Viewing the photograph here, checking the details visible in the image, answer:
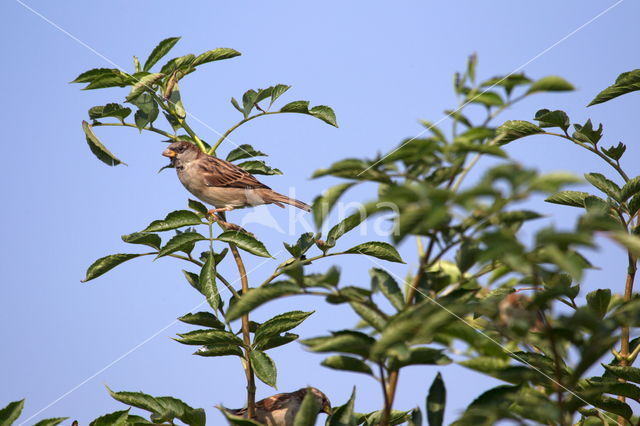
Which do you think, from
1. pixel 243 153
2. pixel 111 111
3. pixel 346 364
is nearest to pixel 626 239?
pixel 346 364

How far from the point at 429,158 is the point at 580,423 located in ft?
7.72

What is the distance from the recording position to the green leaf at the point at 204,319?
12.0 feet

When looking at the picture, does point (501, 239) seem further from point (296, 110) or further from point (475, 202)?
point (296, 110)

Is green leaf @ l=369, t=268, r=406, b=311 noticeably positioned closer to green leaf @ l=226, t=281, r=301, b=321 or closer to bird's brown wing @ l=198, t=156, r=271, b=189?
green leaf @ l=226, t=281, r=301, b=321

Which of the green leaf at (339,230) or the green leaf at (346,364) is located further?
the green leaf at (339,230)

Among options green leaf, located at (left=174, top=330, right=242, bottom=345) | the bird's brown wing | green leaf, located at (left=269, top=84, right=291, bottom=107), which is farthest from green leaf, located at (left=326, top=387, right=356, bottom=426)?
the bird's brown wing

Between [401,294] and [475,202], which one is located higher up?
[475,202]

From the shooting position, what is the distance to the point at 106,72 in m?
4.23

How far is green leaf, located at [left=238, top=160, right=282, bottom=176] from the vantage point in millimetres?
4738

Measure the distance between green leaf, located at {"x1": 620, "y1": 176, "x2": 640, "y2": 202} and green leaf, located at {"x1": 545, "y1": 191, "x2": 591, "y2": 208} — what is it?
0.79 ft

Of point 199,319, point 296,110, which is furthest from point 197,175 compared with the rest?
point 199,319

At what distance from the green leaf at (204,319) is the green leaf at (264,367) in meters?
A: 0.28

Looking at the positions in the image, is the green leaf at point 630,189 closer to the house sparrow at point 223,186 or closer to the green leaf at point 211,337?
the green leaf at point 211,337

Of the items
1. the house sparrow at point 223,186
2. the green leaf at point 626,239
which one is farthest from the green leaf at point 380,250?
the house sparrow at point 223,186
